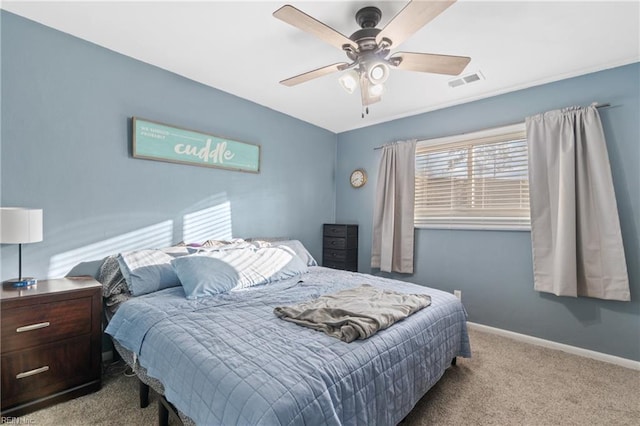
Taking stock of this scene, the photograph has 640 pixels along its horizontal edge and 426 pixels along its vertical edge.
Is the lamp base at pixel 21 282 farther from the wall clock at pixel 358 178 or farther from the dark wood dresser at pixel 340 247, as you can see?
the wall clock at pixel 358 178

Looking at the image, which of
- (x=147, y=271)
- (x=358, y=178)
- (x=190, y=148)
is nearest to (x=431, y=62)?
(x=190, y=148)

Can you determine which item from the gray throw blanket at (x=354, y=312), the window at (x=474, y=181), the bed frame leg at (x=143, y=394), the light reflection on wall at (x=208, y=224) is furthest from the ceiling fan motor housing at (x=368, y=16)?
the bed frame leg at (x=143, y=394)

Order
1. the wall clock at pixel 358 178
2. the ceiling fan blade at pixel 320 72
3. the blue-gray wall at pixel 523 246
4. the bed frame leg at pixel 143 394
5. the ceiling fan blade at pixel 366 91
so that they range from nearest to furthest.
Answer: the bed frame leg at pixel 143 394
the ceiling fan blade at pixel 320 72
the ceiling fan blade at pixel 366 91
the blue-gray wall at pixel 523 246
the wall clock at pixel 358 178

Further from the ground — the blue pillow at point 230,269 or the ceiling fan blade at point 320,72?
the ceiling fan blade at point 320,72

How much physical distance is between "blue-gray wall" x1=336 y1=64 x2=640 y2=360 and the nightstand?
121 inches

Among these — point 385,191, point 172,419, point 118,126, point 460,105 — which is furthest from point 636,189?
point 118,126

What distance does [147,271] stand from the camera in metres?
2.18

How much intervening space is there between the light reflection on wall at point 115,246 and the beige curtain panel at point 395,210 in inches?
96.3

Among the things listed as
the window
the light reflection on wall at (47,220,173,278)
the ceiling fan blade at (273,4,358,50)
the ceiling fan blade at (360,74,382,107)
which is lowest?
the light reflection on wall at (47,220,173,278)

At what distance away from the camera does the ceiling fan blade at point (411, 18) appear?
1.39 meters

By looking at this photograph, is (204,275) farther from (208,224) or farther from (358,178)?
(358,178)

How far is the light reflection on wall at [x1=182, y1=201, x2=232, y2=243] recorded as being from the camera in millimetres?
2824

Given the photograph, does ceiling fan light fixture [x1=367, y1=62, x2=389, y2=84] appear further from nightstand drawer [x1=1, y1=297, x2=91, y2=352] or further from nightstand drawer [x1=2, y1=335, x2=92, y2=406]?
nightstand drawer [x1=2, y1=335, x2=92, y2=406]

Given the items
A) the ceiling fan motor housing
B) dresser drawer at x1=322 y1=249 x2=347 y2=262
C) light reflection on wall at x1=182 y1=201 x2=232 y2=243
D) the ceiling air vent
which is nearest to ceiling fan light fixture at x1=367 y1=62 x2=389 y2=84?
the ceiling fan motor housing
